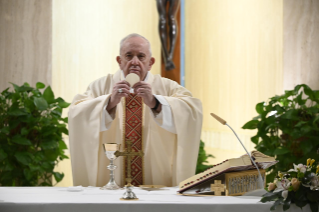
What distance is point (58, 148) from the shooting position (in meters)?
4.47

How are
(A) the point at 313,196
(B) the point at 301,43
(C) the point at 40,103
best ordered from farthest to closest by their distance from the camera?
(B) the point at 301,43, (C) the point at 40,103, (A) the point at 313,196

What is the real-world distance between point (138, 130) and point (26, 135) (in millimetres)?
1737

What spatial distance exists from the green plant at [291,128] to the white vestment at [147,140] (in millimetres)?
1277

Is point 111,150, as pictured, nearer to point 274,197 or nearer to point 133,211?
point 133,211

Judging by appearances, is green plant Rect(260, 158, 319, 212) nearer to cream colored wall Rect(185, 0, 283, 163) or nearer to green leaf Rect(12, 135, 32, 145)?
green leaf Rect(12, 135, 32, 145)

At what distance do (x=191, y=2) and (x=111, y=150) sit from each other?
5226mm

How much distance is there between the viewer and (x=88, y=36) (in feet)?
20.6

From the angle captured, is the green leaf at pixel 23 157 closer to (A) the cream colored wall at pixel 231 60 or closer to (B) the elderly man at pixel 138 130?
(B) the elderly man at pixel 138 130

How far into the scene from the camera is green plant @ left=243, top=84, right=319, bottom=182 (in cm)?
394

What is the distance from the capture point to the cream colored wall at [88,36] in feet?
19.3

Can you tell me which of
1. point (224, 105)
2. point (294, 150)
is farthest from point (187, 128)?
point (224, 105)

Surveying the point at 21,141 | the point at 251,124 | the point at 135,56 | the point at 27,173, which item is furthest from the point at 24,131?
the point at 251,124

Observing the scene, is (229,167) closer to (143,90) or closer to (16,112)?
(143,90)

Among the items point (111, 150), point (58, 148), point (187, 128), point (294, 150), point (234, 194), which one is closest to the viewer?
point (234, 194)
